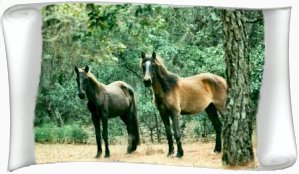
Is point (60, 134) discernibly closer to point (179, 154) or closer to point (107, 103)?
point (107, 103)

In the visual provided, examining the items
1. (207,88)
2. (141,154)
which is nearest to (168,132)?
(141,154)

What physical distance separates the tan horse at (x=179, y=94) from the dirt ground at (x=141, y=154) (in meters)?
0.03

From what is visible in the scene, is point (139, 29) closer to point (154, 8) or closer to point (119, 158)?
point (154, 8)

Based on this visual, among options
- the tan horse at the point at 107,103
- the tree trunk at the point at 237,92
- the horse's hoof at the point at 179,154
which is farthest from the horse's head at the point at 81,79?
the tree trunk at the point at 237,92

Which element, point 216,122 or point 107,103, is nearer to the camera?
point 216,122

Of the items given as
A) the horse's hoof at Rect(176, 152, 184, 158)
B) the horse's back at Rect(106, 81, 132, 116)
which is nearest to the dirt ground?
the horse's hoof at Rect(176, 152, 184, 158)

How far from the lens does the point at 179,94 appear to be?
4133 mm

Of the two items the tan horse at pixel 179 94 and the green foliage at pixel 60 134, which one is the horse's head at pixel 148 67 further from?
the green foliage at pixel 60 134

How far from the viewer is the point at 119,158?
4.16 m

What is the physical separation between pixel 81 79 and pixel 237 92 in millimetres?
673

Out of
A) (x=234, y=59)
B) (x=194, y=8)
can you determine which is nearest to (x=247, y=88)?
(x=234, y=59)

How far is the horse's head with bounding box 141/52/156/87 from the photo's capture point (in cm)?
408

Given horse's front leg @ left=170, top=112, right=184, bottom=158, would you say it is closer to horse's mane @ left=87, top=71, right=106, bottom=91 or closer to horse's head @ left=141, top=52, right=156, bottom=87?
horse's head @ left=141, top=52, right=156, bottom=87

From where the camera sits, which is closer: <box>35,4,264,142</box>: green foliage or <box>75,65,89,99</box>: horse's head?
<box>35,4,264,142</box>: green foliage
